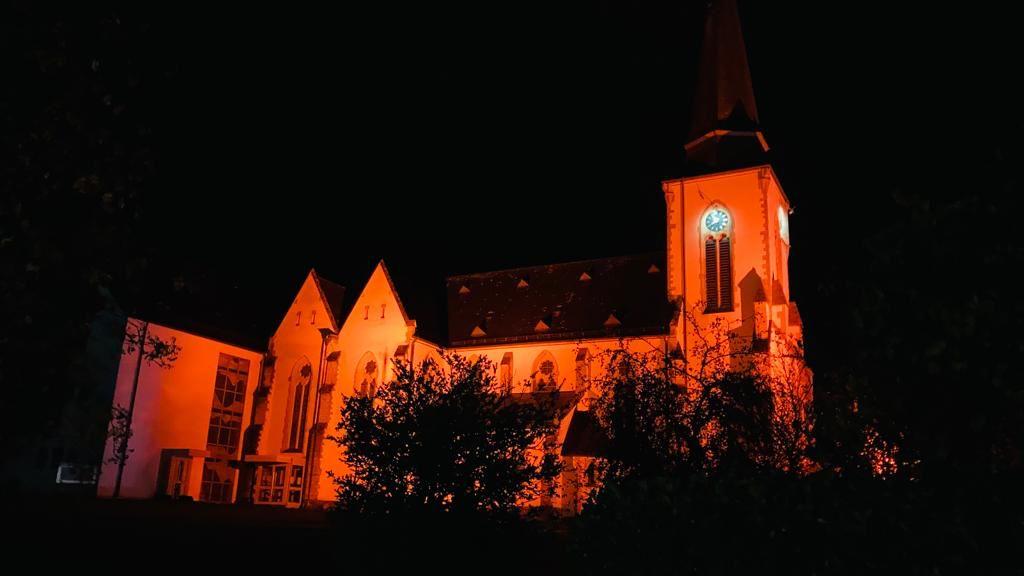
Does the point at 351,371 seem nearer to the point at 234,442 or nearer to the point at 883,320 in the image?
the point at 234,442

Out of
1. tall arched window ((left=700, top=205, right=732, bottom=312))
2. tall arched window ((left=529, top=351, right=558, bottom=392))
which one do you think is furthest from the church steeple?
tall arched window ((left=529, top=351, right=558, bottom=392))

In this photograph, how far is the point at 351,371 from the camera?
44.6 metres

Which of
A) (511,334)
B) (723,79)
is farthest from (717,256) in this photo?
(511,334)

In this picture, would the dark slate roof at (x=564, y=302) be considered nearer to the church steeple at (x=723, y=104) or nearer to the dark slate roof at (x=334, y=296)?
the dark slate roof at (x=334, y=296)

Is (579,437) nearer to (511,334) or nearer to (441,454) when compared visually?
(511,334)

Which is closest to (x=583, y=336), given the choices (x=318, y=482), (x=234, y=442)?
(x=318, y=482)

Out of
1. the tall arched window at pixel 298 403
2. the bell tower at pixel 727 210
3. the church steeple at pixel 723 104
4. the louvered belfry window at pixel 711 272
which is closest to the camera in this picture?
the bell tower at pixel 727 210

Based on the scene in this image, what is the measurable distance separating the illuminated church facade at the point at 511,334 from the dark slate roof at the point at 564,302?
0.30 feet

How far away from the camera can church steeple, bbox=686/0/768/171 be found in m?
40.3

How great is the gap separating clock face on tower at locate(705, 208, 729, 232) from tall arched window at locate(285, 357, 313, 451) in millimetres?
23496

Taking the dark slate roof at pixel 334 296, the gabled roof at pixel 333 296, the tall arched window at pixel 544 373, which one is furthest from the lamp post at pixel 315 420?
the tall arched window at pixel 544 373

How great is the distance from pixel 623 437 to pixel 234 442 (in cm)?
3571

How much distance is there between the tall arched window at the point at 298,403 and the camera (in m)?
45.6

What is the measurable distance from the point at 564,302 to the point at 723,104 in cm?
1349
